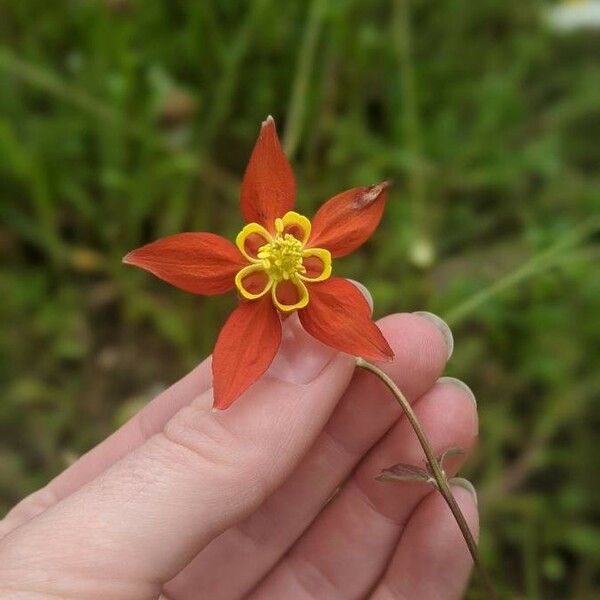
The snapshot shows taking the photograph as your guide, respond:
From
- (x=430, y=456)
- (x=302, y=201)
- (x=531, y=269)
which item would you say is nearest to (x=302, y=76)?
(x=302, y=201)

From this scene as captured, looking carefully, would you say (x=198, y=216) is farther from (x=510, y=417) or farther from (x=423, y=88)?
(x=510, y=417)

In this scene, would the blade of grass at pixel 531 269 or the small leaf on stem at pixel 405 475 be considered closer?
the small leaf on stem at pixel 405 475

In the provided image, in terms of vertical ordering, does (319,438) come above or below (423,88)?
above

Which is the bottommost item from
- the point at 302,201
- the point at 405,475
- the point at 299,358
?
the point at 302,201

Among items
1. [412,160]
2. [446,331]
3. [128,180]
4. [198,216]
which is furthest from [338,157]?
[446,331]

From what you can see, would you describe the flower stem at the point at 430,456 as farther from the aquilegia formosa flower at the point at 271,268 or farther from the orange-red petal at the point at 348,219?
the orange-red petal at the point at 348,219

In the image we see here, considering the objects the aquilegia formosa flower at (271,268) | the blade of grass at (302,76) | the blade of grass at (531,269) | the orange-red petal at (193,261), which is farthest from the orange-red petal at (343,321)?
the blade of grass at (302,76)

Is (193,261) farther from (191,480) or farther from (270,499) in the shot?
(270,499)
